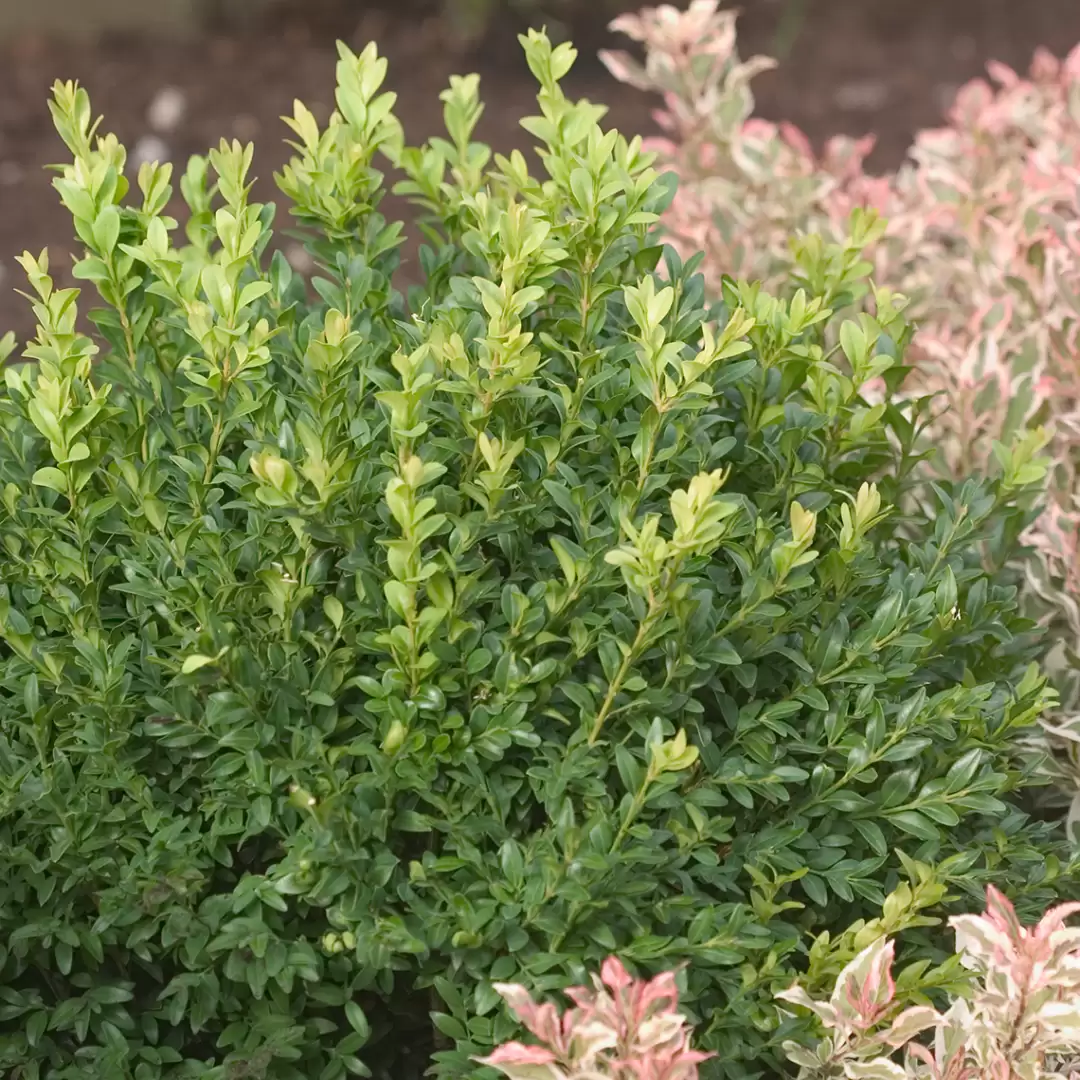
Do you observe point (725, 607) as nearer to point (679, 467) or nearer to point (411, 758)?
point (679, 467)

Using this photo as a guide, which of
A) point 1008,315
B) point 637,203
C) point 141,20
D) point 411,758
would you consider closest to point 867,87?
point 141,20

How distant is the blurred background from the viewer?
5293mm

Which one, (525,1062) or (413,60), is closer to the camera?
(525,1062)

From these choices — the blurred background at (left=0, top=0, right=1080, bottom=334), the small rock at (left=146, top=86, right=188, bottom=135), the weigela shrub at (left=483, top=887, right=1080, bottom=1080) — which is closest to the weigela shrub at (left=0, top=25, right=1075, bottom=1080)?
the weigela shrub at (left=483, top=887, right=1080, bottom=1080)

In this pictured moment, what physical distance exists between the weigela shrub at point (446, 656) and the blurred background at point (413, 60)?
129 inches

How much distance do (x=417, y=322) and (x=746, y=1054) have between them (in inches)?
39.8

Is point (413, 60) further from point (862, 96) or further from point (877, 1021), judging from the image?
point (877, 1021)

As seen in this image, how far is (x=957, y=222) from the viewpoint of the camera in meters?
3.06

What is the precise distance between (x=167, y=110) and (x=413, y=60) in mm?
1320

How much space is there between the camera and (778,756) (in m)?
1.65

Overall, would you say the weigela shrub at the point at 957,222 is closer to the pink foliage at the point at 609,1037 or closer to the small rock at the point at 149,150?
the pink foliage at the point at 609,1037

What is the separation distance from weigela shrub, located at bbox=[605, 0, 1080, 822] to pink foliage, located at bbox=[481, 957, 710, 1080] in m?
1.15

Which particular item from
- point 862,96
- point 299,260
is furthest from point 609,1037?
point 862,96

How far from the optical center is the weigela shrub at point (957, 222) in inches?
94.1
